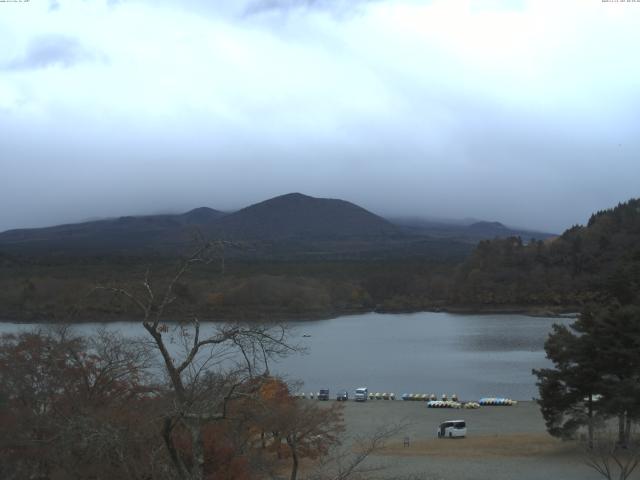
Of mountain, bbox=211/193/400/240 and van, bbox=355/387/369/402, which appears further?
mountain, bbox=211/193/400/240

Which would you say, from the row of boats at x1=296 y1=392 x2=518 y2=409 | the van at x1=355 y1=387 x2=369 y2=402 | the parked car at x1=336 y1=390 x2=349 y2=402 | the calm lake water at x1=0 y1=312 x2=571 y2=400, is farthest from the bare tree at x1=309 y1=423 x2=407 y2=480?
the van at x1=355 y1=387 x2=369 y2=402

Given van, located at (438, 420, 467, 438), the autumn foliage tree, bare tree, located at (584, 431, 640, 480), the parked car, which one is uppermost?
the autumn foliage tree

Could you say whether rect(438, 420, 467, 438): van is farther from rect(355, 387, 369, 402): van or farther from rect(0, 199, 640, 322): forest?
rect(0, 199, 640, 322): forest

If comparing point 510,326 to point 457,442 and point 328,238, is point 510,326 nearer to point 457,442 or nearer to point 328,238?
point 457,442

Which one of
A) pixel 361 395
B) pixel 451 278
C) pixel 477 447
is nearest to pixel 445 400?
pixel 361 395

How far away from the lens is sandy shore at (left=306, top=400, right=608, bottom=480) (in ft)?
39.3

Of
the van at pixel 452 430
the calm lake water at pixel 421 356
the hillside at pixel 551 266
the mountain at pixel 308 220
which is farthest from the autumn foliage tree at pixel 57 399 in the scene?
the mountain at pixel 308 220

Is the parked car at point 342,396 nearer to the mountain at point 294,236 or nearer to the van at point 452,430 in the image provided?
the van at point 452,430

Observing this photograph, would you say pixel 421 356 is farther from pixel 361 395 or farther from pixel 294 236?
pixel 294 236

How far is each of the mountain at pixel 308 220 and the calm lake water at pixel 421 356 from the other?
298 ft

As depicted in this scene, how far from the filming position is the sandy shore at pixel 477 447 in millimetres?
11977

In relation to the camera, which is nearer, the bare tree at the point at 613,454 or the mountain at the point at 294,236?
the bare tree at the point at 613,454

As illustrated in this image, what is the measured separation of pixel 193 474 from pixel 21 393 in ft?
18.3

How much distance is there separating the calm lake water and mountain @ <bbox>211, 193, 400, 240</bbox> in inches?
3578
